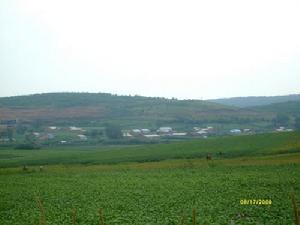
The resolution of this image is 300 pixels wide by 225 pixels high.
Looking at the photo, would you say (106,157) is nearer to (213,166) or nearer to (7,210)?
(213,166)

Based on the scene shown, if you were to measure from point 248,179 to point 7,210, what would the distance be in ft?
70.5

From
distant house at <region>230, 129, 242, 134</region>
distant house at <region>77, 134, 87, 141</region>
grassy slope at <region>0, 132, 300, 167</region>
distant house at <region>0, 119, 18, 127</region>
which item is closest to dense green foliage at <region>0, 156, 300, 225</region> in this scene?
grassy slope at <region>0, 132, 300, 167</region>

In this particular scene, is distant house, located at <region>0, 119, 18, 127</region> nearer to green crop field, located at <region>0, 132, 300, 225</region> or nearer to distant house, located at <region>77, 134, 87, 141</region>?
distant house, located at <region>77, 134, 87, 141</region>

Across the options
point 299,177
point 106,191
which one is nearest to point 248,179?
point 299,177

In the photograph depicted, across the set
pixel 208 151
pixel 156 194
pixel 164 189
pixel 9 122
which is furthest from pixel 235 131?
pixel 156 194

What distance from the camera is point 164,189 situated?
40.0 meters

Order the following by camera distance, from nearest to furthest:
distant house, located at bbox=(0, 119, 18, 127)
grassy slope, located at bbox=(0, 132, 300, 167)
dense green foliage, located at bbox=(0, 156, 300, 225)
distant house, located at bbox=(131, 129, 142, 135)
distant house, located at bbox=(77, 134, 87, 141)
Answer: dense green foliage, located at bbox=(0, 156, 300, 225) → grassy slope, located at bbox=(0, 132, 300, 167) → distant house, located at bbox=(77, 134, 87, 141) → distant house, located at bbox=(131, 129, 142, 135) → distant house, located at bbox=(0, 119, 18, 127)

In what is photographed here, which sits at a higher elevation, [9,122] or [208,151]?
[208,151]

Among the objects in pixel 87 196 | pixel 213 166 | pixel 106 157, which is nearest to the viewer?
pixel 87 196

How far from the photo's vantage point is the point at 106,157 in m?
78.7

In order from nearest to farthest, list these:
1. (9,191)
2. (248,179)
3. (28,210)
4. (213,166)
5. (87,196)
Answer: (28,210), (87,196), (248,179), (9,191), (213,166)

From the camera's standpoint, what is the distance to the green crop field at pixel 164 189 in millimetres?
28219

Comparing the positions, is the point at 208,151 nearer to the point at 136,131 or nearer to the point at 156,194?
the point at 156,194

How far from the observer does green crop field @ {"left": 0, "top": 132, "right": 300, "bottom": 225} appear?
28.2 metres
